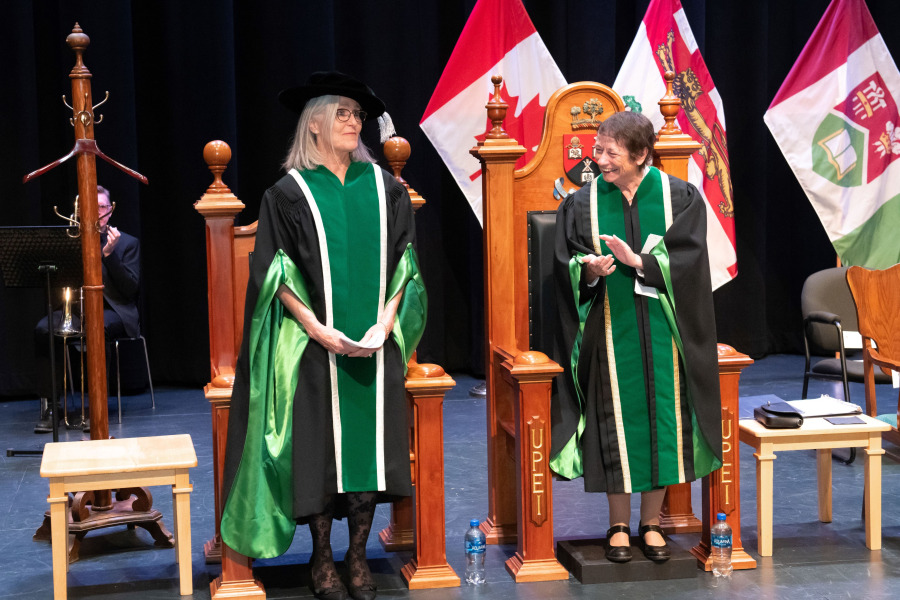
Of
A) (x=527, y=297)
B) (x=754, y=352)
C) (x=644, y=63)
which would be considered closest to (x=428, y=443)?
(x=527, y=297)

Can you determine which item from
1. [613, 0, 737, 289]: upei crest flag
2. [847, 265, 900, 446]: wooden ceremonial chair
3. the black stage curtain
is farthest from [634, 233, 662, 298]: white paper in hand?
the black stage curtain

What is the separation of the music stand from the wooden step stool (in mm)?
1585

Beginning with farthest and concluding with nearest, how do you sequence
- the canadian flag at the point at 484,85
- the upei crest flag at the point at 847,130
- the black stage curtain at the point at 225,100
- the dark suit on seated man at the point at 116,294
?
the upei crest flag at the point at 847,130 → the black stage curtain at the point at 225,100 → the canadian flag at the point at 484,85 → the dark suit on seated man at the point at 116,294

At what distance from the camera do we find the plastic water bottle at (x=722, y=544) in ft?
11.3

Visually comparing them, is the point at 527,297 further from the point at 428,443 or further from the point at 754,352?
the point at 754,352

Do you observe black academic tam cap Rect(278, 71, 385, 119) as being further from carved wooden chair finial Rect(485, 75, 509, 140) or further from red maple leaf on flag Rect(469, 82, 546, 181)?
red maple leaf on flag Rect(469, 82, 546, 181)

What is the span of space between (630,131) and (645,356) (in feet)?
2.26

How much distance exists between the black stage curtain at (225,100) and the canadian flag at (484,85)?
0.59 m

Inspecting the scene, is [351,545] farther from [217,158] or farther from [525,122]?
[525,122]

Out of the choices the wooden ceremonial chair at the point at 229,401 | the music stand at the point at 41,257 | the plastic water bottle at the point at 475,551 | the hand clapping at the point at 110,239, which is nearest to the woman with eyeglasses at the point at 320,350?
the wooden ceremonial chair at the point at 229,401

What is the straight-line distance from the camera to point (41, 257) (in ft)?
15.9

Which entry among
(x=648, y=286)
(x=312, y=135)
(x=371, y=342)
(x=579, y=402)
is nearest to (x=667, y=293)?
(x=648, y=286)

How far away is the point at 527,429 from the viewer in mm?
3439

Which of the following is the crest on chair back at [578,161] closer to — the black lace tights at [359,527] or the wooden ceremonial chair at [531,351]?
the wooden ceremonial chair at [531,351]
